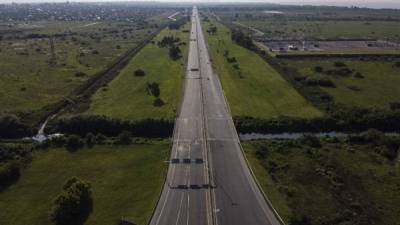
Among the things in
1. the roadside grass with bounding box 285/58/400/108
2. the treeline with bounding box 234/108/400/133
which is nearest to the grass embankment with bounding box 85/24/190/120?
the treeline with bounding box 234/108/400/133

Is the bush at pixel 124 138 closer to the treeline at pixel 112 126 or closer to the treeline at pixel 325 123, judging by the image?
the treeline at pixel 112 126

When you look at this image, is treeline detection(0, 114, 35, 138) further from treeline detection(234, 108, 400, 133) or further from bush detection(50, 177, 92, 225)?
treeline detection(234, 108, 400, 133)

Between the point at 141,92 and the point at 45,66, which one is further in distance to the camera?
the point at 45,66

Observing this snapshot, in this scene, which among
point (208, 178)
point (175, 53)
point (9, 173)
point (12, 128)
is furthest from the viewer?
point (175, 53)

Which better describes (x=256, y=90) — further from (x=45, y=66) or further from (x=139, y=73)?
(x=45, y=66)

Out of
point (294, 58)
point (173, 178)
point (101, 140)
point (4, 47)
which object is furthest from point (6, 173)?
point (4, 47)

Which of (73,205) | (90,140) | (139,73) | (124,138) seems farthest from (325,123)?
(139,73)
